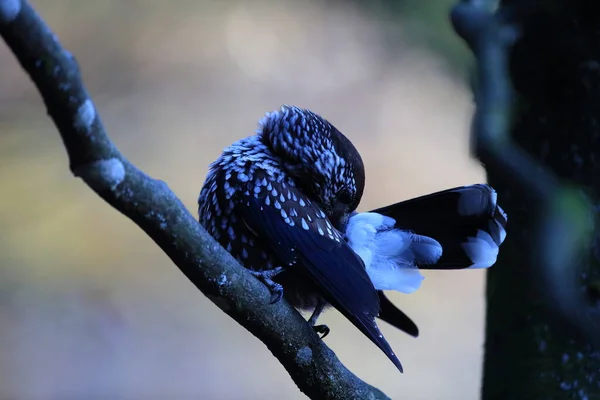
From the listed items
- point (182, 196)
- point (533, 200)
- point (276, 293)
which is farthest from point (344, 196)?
point (182, 196)

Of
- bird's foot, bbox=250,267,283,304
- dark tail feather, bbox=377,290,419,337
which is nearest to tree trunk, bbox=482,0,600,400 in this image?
dark tail feather, bbox=377,290,419,337

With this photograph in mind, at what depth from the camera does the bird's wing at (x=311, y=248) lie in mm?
1412

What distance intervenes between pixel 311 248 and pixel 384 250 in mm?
309

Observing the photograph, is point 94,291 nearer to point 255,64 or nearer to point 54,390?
point 54,390

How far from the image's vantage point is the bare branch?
147cm

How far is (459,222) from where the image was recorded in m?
1.65

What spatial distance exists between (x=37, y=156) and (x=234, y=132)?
827 mm

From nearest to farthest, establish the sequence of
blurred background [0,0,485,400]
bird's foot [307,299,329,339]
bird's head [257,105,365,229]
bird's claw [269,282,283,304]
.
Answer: bird's claw [269,282,283,304] → bird's foot [307,299,329,339] → bird's head [257,105,365,229] → blurred background [0,0,485,400]

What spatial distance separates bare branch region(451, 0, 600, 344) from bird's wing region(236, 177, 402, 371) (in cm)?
34

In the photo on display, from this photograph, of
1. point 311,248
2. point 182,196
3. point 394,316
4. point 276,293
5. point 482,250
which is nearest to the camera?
point 276,293

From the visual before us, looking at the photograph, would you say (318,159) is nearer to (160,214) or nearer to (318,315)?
(318,315)

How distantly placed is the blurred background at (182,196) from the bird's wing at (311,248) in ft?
5.74

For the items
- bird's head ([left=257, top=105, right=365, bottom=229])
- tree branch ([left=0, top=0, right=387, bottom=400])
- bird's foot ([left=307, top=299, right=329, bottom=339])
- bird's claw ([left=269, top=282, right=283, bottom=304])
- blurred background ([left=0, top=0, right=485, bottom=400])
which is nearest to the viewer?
tree branch ([left=0, top=0, right=387, bottom=400])

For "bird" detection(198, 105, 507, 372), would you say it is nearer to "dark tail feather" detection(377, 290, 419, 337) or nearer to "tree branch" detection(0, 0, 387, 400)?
"dark tail feather" detection(377, 290, 419, 337)
